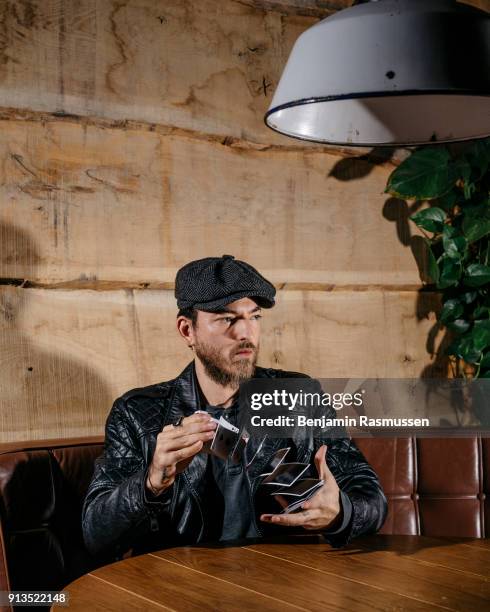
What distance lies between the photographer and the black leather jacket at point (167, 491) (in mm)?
2094

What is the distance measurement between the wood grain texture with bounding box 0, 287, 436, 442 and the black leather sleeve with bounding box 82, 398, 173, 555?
422mm

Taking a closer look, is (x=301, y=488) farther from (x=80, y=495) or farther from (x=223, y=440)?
(x=80, y=495)

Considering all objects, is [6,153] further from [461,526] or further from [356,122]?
[461,526]

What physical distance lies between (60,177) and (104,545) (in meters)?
1.28

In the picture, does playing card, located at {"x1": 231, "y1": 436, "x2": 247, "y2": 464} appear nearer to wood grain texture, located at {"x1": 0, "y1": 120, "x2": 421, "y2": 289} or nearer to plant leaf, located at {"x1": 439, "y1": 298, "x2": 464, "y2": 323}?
wood grain texture, located at {"x1": 0, "y1": 120, "x2": 421, "y2": 289}

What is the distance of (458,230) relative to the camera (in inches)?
138

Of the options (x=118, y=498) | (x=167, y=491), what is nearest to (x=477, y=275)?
(x=167, y=491)

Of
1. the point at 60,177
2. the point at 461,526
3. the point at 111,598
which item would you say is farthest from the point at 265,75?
the point at 111,598

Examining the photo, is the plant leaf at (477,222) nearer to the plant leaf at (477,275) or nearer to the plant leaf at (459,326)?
the plant leaf at (477,275)

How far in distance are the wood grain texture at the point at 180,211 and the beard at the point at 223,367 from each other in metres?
0.59

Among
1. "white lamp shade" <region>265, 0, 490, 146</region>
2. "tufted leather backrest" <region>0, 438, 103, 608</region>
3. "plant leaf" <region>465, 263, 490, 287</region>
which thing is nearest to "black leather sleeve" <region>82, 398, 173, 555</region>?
"tufted leather backrest" <region>0, 438, 103, 608</region>

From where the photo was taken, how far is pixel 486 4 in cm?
368

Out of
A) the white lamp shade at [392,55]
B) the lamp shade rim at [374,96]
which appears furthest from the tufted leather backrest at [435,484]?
the white lamp shade at [392,55]

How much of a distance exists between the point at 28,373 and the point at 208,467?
2.52 ft
